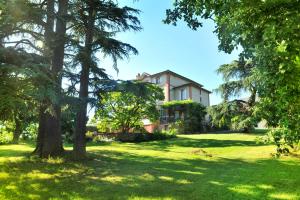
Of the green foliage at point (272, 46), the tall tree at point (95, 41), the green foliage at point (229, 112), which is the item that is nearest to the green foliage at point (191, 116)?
the green foliage at point (229, 112)

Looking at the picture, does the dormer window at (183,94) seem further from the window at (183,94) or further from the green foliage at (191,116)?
the green foliage at (191,116)

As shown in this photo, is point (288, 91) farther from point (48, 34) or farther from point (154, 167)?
point (48, 34)

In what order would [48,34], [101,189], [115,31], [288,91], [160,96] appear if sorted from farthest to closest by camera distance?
[160,96]
[115,31]
[48,34]
[101,189]
[288,91]

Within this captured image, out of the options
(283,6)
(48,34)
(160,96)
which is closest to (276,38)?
(283,6)

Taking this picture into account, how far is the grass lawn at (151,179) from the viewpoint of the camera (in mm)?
9938

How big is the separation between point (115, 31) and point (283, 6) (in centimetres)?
1477

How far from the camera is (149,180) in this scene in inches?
476

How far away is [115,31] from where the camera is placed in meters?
19.8

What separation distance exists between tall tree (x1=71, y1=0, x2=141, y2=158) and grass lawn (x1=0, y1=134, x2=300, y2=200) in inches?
83.9

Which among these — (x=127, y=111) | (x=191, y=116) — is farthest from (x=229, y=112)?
(x=127, y=111)

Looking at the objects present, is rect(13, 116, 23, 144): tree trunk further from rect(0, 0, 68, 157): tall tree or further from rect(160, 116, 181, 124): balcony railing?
rect(160, 116, 181, 124): balcony railing

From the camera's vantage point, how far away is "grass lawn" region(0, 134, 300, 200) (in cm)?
994

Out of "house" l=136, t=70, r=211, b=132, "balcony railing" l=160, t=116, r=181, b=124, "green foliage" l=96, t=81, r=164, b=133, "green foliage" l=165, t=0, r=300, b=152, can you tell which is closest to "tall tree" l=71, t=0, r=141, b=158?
"green foliage" l=165, t=0, r=300, b=152

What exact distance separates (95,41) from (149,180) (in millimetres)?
9336
